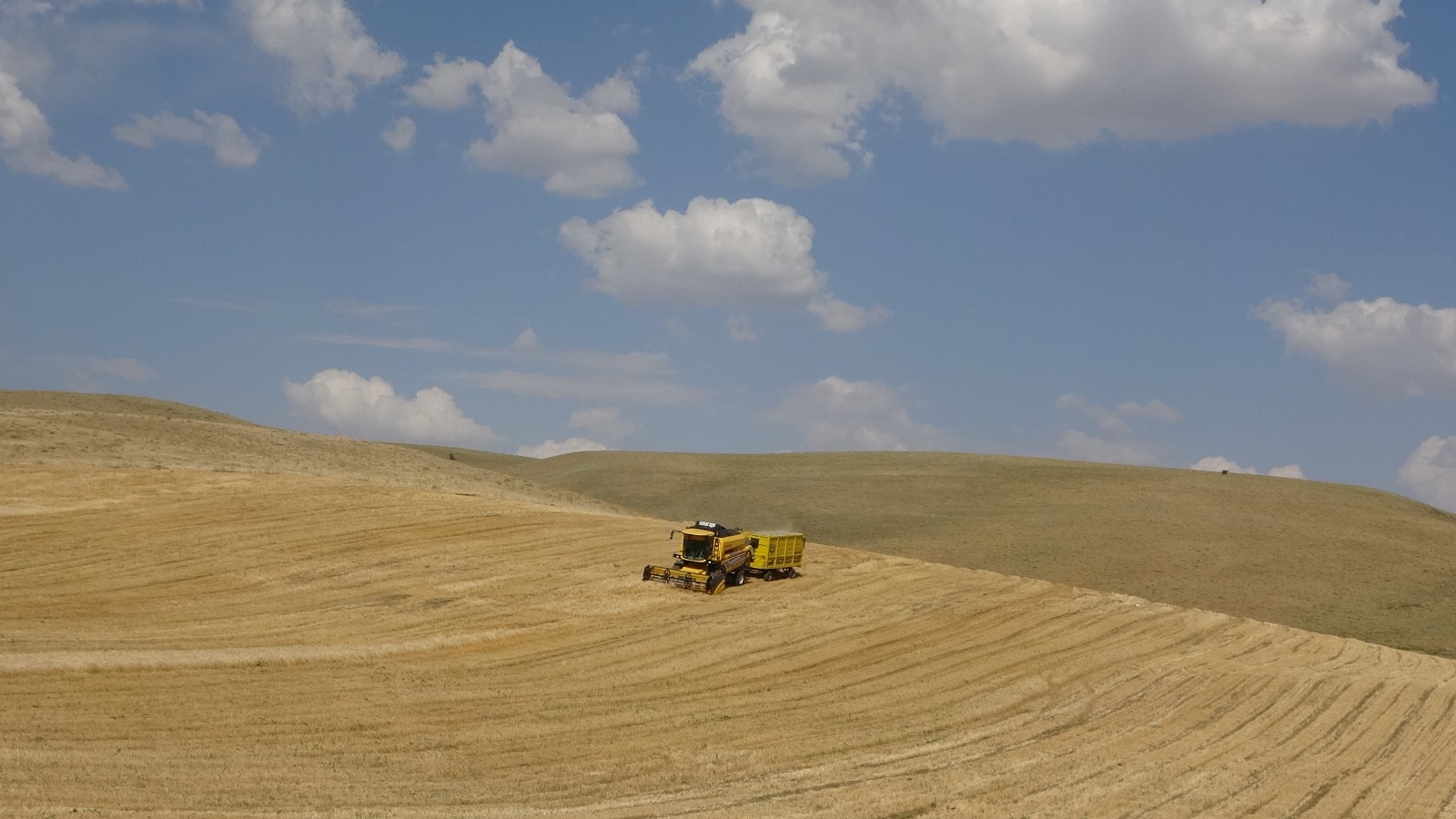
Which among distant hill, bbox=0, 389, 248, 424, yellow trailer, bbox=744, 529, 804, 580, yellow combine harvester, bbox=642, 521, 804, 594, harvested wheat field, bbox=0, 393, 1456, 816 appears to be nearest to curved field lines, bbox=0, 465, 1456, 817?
harvested wheat field, bbox=0, 393, 1456, 816

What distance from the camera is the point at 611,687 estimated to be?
26.7m

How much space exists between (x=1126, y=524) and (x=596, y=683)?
51001mm

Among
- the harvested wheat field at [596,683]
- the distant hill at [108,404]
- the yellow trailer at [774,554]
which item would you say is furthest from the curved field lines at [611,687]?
the distant hill at [108,404]

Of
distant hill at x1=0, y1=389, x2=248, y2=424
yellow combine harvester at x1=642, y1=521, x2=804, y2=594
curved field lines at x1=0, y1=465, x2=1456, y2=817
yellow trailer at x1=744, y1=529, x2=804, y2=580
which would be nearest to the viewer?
curved field lines at x1=0, y1=465, x2=1456, y2=817

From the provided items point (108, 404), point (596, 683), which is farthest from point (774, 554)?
point (108, 404)

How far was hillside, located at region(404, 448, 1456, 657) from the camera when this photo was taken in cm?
5797

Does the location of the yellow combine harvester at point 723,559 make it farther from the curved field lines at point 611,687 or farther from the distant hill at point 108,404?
the distant hill at point 108,404

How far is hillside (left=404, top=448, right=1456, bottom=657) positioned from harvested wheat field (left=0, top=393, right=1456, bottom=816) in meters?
19.5

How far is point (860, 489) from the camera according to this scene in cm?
8619

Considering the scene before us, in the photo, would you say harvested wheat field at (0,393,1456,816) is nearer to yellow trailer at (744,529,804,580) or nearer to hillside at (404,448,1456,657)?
yellow trailer at (744,529,804,580)

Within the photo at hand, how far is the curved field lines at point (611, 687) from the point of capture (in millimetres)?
19453

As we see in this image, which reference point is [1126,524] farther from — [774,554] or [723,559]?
[723,559]

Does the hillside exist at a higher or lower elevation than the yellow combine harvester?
higher

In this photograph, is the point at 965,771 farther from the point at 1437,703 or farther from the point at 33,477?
the point at 33,477
